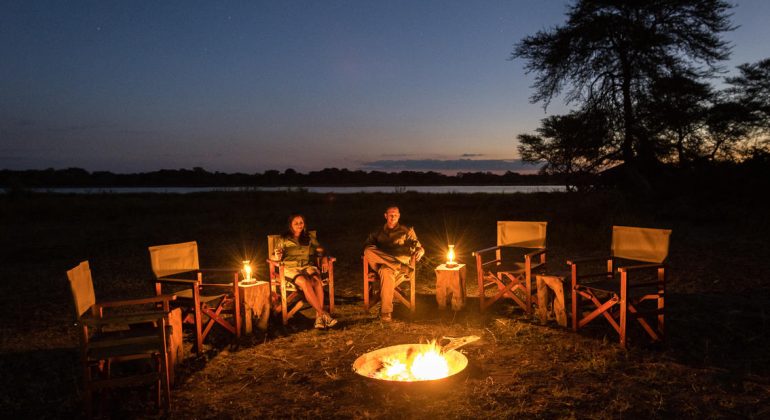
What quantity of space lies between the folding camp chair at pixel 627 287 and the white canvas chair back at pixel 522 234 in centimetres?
82

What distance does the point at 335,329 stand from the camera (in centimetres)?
473

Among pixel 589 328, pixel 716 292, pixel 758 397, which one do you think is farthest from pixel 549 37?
pixel 758 397

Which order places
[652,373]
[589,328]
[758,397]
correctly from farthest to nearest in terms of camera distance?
[589,328]
[652,373]
[758,397]

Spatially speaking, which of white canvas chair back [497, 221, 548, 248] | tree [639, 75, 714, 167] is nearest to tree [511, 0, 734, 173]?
tree [639, 75, 714, 167]

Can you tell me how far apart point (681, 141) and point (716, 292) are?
14.0 m

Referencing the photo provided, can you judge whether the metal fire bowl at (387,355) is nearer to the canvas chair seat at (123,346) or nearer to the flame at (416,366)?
the flame at (416,366)

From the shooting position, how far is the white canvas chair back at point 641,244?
13.9 ft

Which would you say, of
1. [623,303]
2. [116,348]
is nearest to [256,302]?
[116,348]

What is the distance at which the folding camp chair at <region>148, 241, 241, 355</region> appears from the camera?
4102mm

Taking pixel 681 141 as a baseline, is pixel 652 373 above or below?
below

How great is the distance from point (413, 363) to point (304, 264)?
1.79 metres

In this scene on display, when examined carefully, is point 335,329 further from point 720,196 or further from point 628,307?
point 720,196

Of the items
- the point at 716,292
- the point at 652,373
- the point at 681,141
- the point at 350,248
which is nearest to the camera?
the point at 652,373

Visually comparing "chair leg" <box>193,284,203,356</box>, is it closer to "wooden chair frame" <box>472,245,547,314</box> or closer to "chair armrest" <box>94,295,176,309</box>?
"chair armrest" <box>94,295,176,309</box>
